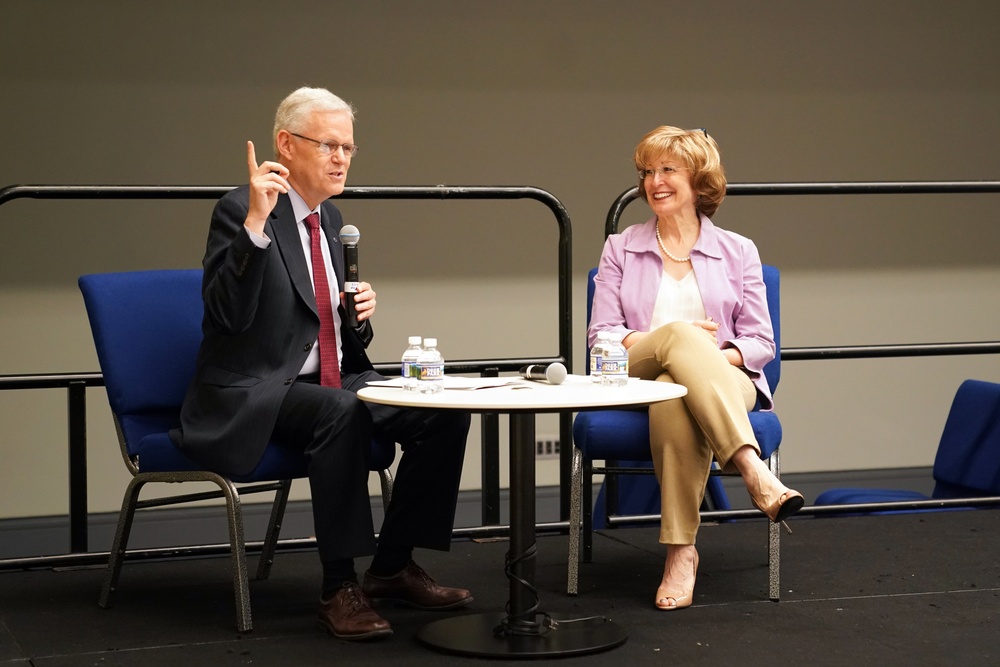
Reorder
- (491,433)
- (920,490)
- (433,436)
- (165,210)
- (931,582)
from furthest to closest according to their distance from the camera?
(920,490) < (165,210) < (491,433) < (931,582) < (433,436)

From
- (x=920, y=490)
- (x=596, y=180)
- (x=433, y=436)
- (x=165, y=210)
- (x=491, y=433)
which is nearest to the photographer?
(x=433, y=436)

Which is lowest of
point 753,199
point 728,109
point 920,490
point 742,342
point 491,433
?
point 920,490

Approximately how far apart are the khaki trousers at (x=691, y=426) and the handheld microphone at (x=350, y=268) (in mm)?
701

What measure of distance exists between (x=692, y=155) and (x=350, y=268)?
36.8 inches

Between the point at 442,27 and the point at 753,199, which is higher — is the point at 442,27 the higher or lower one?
the higher one

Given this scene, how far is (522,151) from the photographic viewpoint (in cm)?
507

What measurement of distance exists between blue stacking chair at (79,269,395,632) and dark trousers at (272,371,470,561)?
3.3 inches

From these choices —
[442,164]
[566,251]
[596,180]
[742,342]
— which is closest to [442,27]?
[442,164]

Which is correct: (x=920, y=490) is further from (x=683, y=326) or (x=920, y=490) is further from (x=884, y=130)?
(x=683, y=326)

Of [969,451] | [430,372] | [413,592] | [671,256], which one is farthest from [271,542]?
[969,451]

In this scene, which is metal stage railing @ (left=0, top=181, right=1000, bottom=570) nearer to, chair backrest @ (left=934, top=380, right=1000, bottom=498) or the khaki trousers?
chair backrest @ (left=934, top=380, right=1000, bottom=498)

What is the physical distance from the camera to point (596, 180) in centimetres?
514

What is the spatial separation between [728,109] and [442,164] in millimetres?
1280

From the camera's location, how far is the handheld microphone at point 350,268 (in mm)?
2599
